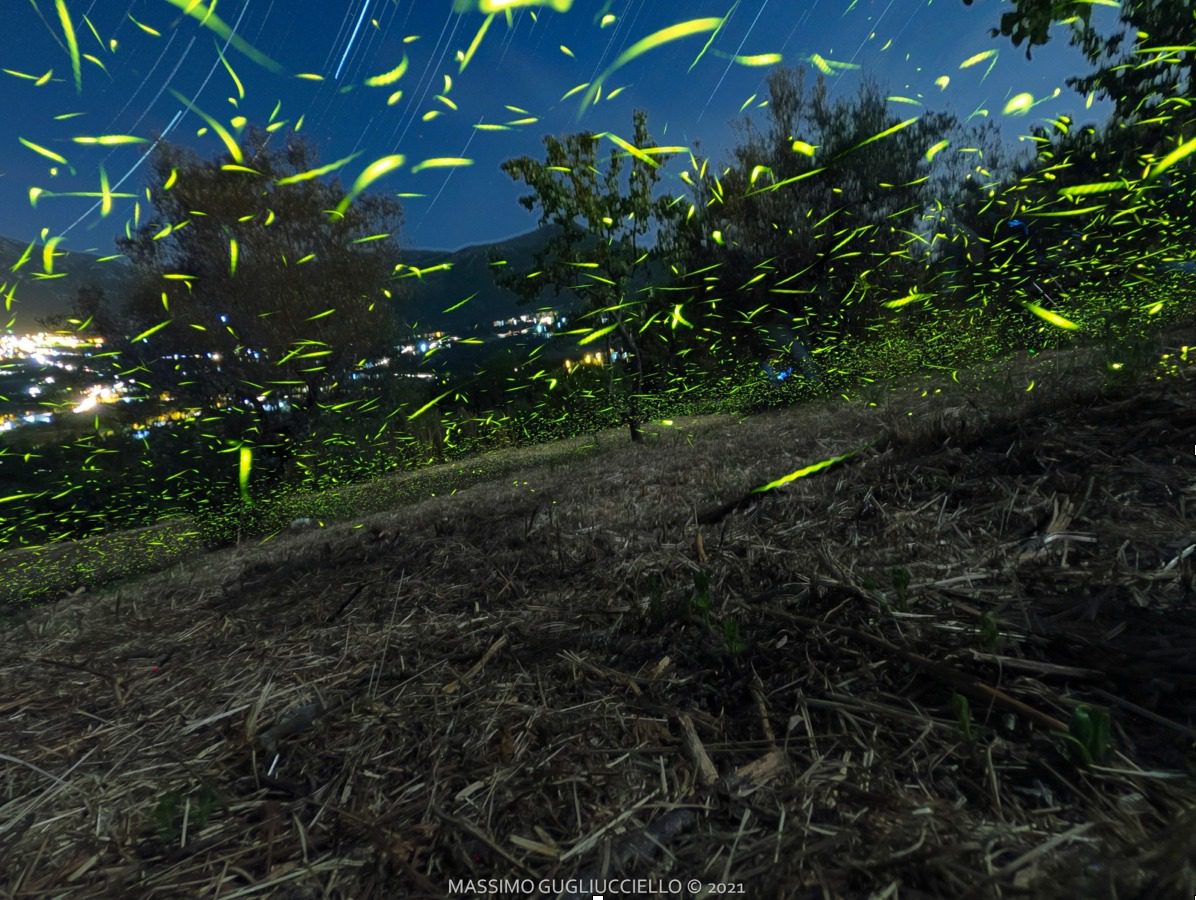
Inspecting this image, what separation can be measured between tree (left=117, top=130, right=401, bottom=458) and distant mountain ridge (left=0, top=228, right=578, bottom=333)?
5.10ft

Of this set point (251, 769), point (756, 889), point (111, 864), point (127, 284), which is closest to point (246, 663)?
point (251, 769)

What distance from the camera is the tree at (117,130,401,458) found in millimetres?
12102

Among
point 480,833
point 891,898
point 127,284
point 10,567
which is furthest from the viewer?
point 127,284

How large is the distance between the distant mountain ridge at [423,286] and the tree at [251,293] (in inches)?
61.2

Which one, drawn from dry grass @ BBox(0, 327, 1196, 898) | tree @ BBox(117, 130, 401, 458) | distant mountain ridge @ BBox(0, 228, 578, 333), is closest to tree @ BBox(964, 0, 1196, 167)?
dry grass @ BBox(0, 327, 1196, 898)

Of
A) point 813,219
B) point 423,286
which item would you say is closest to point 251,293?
point 423,286

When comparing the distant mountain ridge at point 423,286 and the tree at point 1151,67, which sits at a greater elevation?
the distant mountain ridge at point 423,286

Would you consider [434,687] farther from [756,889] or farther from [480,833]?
[756,889]

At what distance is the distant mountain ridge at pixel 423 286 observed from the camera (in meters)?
10.9

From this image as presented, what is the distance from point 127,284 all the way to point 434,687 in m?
17.6

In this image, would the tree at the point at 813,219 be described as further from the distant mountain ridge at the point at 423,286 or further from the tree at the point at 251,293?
the tree at the point at 251,293

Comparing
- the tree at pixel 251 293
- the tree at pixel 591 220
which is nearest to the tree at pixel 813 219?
the tree at pixel 591 220

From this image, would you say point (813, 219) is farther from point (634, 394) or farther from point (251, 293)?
point (251, 293)

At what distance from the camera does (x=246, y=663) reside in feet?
5.98
